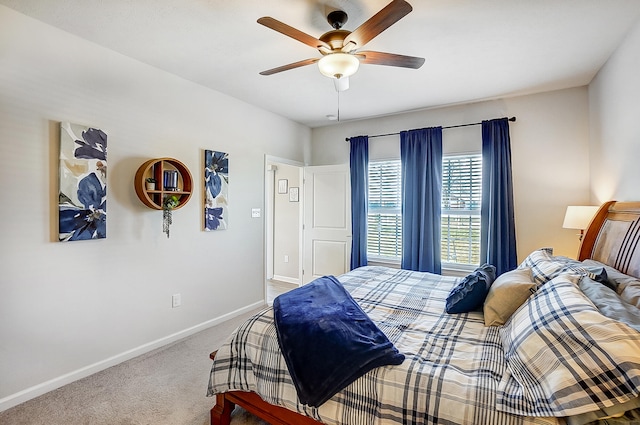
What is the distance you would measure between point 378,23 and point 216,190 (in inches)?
95.4

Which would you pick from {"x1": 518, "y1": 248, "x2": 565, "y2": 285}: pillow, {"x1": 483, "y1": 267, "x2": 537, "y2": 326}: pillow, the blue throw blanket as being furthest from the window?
the blue throw blanket

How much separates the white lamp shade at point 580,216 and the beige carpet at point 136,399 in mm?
3092

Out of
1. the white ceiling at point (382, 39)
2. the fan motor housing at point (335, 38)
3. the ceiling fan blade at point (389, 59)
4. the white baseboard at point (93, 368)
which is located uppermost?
the white ceiling at point (382, 39)

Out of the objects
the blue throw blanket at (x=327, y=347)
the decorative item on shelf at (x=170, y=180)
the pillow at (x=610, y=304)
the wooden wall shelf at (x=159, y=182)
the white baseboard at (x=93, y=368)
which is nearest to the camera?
the pillow at (x=610, y=304)

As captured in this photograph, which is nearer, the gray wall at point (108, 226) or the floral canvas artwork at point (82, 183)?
the gray wall at point (108, 226)

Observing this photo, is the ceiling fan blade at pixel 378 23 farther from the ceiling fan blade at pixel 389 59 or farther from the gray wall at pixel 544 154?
the gray wall at pixel 544 154

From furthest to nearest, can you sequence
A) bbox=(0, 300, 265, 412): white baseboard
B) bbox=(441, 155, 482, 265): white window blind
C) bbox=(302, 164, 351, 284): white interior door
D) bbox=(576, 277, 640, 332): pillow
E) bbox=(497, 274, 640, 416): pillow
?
bbox=(302, 164, 351, 284): white interior door, bbox=(441, 155, 482, 265): white window blind, bbox=(0, 300, 265, 412): white baseboard, bbox=(576, 277, 640, 332): pillow, bbox=(497, 274, 640, 416): pillow

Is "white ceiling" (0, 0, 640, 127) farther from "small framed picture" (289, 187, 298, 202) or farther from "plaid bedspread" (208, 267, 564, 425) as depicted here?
"small framed picture" (289, 187, 298, 202)

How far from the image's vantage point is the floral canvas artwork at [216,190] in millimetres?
3316

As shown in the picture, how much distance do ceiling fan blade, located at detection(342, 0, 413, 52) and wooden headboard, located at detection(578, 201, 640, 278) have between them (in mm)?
1911

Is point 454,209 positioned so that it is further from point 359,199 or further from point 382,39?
point 382,39

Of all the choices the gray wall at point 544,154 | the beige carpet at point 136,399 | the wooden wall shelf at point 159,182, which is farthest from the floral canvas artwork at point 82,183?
the gray wall at point 544,154

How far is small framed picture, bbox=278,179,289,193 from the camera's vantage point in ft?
17.8

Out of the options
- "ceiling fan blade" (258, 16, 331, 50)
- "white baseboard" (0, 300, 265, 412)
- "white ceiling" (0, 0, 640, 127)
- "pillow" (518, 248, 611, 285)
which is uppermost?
"white ceiling" (0, 0, 640, 127)
